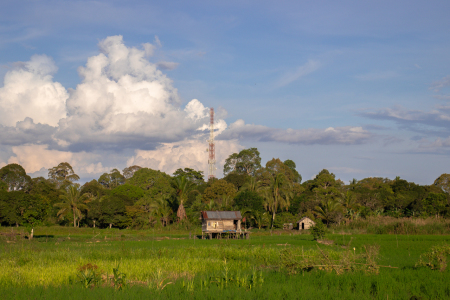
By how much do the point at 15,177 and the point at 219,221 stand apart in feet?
169

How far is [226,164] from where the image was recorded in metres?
88.9

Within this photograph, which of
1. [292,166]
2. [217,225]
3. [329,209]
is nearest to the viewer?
[217,225]

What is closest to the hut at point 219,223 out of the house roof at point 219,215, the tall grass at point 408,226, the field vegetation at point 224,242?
the house roof at point 219,215

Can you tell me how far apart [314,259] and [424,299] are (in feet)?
15.7

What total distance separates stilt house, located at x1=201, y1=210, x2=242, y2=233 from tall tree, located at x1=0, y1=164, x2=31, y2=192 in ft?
159

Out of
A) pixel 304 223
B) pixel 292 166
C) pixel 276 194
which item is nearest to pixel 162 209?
pixel 276 194

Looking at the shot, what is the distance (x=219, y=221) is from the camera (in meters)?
44.1

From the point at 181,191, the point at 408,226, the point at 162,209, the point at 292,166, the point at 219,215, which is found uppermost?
the point at 292,166

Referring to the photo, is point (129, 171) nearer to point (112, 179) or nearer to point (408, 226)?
point (112, 179)

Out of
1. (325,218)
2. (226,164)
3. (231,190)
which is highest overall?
(226,164)

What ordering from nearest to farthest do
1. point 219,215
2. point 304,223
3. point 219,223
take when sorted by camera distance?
point 219,223, point 219,215, point 304,223

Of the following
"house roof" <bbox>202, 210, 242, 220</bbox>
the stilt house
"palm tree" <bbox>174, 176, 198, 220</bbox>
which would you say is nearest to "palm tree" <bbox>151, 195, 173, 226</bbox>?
"palm tree" <bbox>174, 176, 198, 220</bbox>

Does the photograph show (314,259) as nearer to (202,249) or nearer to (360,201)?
(202,249)

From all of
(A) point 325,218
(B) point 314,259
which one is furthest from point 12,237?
(A) point 325,218
